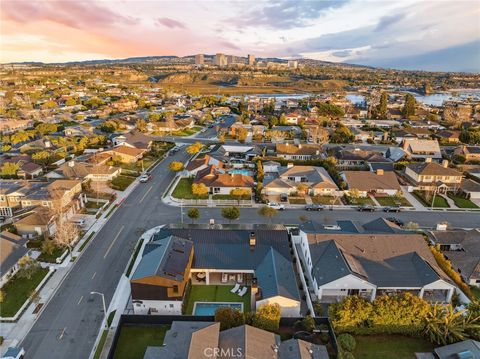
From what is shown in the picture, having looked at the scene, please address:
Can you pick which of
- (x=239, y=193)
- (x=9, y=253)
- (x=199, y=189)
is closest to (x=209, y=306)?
(x=9, y=253)

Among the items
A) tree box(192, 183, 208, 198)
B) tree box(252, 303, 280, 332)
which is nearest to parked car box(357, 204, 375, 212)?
tree box(192, 183, 208, 198)

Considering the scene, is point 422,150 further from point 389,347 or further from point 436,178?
point 389,347

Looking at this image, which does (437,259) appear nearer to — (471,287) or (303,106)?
(471,287)

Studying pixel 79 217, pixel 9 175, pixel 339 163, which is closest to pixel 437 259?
pixel 339 163

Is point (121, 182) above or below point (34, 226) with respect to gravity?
below

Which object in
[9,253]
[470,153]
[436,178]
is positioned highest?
[470,153]

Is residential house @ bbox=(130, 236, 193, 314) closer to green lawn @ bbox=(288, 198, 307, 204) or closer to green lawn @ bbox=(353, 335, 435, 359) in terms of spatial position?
green lawn @ bbox=(353, 335, 435, 359)
